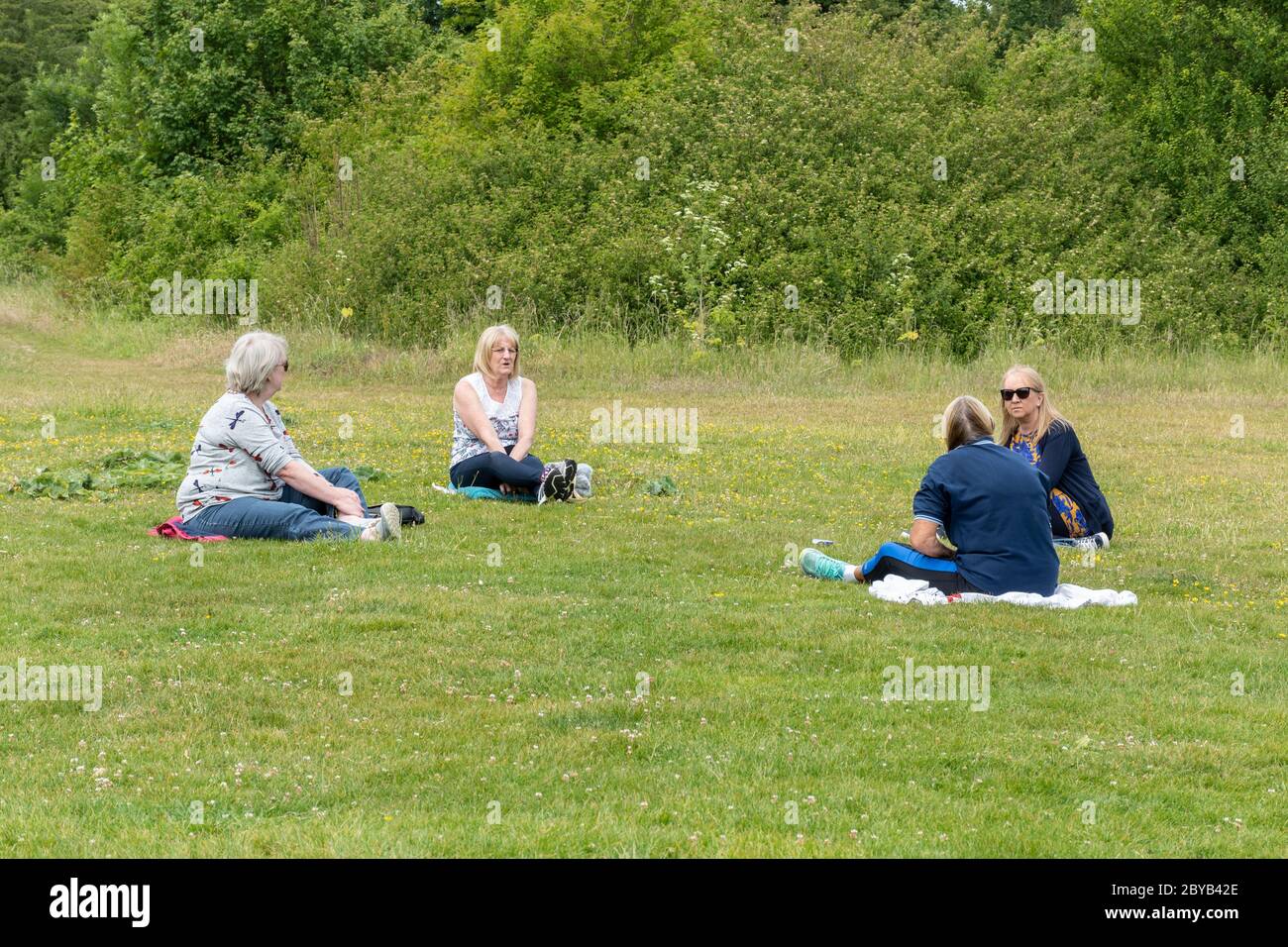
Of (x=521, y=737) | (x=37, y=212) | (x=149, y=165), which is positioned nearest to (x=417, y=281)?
(x=149, y=165)

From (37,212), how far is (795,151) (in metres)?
35.1

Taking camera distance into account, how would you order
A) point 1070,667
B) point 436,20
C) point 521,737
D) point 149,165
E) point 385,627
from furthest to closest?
point 436,20 → point 149,165 → point 385,627 → point 1070,667 → point 521,737

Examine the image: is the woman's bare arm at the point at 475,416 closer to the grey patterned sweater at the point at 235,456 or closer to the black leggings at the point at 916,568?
the grey patterned sweater at the point at 235,456

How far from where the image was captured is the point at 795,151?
31.9 m

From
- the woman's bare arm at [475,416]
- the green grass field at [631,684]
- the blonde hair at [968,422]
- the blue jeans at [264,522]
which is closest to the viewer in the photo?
the green grass field at [631,684]

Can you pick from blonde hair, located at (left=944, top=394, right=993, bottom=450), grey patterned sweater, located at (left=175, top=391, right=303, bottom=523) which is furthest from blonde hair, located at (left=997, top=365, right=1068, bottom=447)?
grey patterned sweater, located at (left=175, top=391, right=303, bottom=523)

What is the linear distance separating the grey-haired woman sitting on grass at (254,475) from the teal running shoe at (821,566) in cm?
314

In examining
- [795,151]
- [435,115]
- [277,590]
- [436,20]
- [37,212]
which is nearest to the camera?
[277,590]

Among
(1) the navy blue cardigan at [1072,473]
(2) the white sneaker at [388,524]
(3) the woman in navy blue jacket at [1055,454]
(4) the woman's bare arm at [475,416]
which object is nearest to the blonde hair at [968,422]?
(3) the woman in navy blue jacket at [1055,454]

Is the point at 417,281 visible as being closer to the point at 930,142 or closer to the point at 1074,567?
the point at 930,142

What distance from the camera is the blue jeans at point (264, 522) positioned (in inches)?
435

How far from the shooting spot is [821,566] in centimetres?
1020

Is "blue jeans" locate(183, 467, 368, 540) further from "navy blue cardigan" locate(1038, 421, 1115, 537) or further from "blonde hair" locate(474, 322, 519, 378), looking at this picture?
"navy blue cardigan" locate(1038, 421, 1115, 537)

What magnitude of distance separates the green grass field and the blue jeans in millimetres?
178
